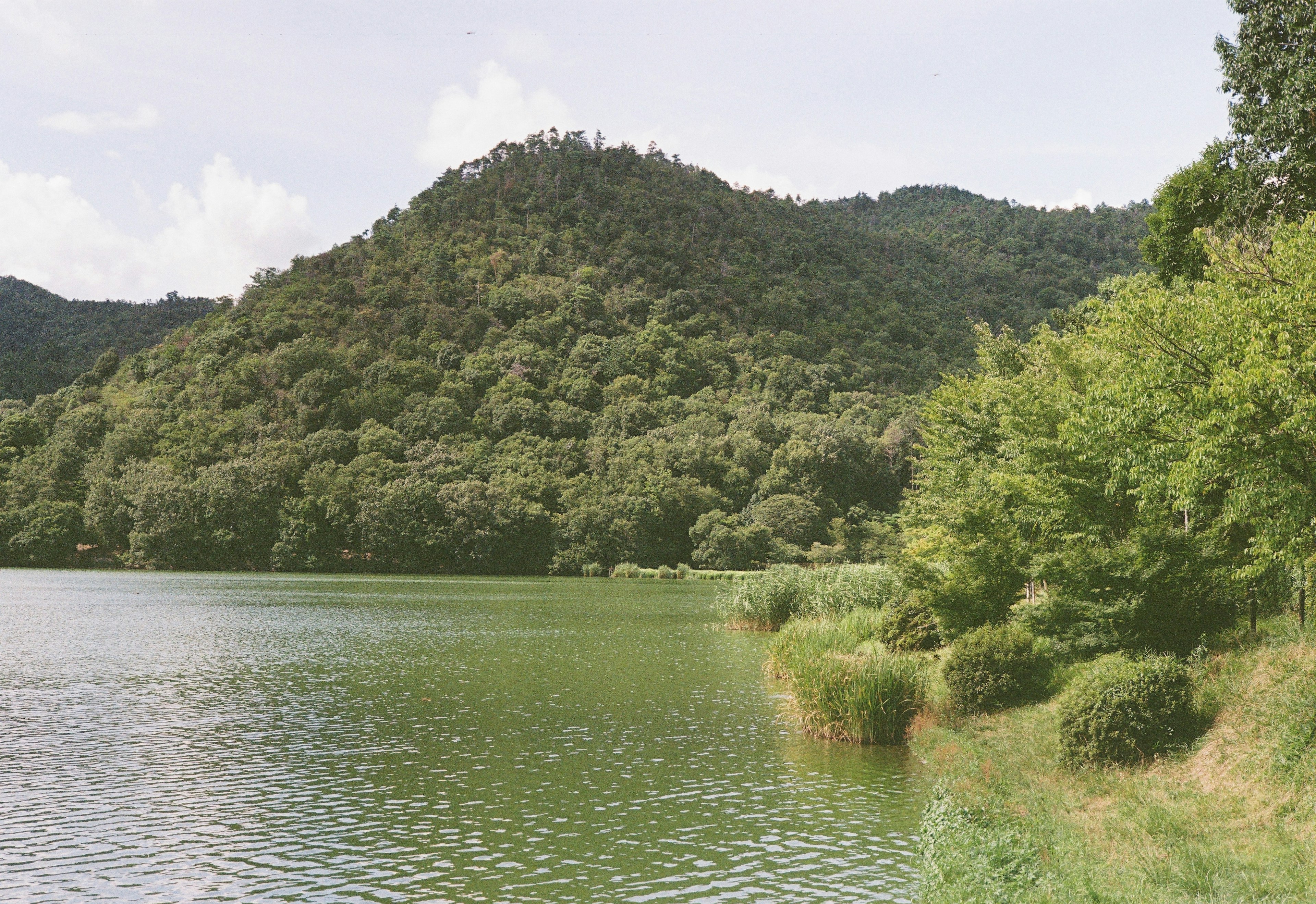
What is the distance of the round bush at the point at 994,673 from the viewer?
21516mm

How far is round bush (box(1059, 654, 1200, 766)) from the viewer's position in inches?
642

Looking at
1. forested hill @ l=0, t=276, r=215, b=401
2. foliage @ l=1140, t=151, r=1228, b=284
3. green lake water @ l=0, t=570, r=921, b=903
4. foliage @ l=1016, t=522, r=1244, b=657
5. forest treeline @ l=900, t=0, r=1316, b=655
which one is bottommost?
green lake water @ l=0, t=570, r=921, b=903

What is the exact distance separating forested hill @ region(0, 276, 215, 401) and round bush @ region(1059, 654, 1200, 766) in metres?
159

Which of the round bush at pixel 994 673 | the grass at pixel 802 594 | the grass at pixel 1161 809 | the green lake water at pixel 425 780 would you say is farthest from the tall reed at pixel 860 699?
the grass at pixel 802 594

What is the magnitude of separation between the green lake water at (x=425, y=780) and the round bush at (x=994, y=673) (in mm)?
2343

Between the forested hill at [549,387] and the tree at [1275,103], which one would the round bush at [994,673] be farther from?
the forested hill at [549,387]

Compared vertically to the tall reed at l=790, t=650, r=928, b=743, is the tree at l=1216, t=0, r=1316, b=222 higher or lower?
higher

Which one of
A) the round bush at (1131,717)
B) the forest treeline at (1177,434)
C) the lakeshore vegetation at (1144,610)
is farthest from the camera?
the round bush at (1131,717)

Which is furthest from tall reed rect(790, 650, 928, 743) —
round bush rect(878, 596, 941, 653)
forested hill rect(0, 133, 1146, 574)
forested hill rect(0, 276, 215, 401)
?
forested hill rect(0, 276, 215, 401)

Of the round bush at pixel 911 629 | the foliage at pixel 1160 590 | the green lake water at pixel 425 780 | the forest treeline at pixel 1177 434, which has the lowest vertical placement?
the green lake water at pixel 425 780

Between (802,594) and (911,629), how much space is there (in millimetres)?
13576

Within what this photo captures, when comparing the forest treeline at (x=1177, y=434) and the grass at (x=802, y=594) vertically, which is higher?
the forest treeline at (x=1177, y=434)

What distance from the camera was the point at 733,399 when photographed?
129875mm

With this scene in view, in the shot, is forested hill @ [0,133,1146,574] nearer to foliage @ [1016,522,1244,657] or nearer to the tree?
the tree
